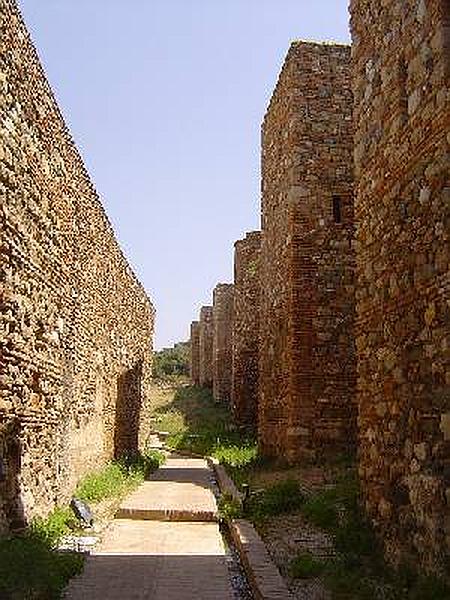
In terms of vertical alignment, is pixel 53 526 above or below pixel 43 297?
below

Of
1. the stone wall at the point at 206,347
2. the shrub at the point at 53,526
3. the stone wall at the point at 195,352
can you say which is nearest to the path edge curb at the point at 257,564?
the shrub at the point at 53,526

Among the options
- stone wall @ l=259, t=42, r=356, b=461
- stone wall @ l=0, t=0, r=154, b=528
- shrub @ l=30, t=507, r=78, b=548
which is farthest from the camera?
stone wall @ l=259, t=42, r=356, b=461

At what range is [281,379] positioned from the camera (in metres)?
13.9

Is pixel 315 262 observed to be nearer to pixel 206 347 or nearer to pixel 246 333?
pixel 246 333

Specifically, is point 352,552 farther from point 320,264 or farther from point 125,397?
point 125,397

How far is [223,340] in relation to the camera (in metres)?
33.8

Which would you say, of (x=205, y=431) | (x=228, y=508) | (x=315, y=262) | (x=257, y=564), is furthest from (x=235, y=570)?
(x=205, y=431)

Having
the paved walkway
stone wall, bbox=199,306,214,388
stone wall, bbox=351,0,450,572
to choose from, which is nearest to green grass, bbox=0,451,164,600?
the paved walkway

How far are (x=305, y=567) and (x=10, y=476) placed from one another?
3.17 metres

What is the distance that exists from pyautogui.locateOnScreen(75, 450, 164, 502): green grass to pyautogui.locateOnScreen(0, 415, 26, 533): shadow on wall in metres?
3.37

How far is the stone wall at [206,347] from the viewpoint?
39.6 meters

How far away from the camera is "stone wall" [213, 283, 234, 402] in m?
33.2

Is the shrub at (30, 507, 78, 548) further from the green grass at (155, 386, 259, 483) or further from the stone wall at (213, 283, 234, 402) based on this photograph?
the stone wall at (213, 283, 234, 402)

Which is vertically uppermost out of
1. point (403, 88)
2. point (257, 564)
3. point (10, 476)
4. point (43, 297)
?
point (403, 88)
